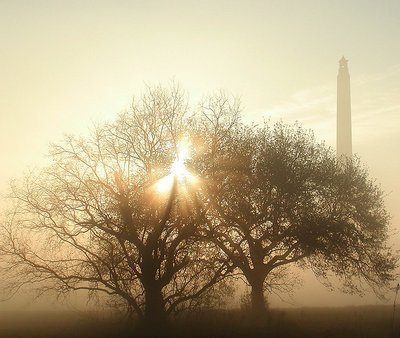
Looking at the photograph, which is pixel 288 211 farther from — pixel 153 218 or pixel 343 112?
pixel 343 112

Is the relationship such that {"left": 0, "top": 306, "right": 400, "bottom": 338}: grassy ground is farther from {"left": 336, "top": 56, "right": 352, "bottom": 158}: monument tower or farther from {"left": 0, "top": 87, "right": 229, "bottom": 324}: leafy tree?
{"left": 336, "top": 56, "right": 352, "bottom": 158}: monument tower

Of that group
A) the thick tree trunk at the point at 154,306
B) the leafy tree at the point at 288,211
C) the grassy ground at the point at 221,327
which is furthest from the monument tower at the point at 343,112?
the thick tree trunk at the point at 154,306

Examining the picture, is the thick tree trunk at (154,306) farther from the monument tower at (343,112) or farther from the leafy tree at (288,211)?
the monument tower at (343,112)

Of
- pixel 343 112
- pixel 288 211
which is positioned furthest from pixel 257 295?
pixel 343 112

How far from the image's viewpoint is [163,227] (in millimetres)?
24984

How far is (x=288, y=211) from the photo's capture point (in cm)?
2836

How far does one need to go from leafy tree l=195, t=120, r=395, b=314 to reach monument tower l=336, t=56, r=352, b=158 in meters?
86.9

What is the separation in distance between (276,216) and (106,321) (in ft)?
33.3

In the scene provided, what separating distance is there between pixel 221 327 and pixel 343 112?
119 metres

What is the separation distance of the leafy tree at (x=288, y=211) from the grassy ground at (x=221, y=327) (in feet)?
9.70

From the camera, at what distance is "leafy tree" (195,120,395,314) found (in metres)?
27.5

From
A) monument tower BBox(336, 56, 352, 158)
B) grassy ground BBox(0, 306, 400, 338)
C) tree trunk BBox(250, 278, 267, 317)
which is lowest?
grassy ground BBox(0, 306, 400, 338)

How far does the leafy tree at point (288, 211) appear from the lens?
27484 mm

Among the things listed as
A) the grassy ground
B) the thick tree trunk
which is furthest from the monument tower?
the thick tree trunk
